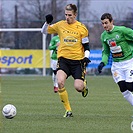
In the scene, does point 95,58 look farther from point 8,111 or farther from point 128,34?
point 8,111

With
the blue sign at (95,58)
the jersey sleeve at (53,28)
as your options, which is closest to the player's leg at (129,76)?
the jersey sleeve at (53,28)

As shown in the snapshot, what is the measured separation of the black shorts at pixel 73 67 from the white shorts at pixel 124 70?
72 centimetres

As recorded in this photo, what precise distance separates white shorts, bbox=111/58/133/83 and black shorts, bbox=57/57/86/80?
28.4 inches

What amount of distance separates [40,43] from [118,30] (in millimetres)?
22959

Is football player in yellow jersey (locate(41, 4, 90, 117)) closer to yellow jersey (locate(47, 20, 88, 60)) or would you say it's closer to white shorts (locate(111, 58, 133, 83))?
yellow jersey (locate(47, 20, 88, 60))

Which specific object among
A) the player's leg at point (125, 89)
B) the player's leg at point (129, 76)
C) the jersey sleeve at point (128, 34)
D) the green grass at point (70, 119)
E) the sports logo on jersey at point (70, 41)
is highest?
the jersey sleeve at point (128, 34)

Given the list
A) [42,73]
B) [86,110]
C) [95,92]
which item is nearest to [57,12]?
[42,73]

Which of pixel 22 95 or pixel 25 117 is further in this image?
pixel 22 95

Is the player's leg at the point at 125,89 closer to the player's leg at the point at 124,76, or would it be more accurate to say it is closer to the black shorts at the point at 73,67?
the player's leg at the point at 124,76

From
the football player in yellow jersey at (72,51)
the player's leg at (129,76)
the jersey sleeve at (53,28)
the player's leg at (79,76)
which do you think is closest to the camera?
the player's leg at (129,76)

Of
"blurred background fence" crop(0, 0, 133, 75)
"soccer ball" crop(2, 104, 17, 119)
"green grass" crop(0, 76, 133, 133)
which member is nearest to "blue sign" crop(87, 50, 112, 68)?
"blurred background fence" crop(0, 0, 133, 75)

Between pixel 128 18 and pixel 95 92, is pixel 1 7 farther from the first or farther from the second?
pixel 95 92

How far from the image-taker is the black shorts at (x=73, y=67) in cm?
1114

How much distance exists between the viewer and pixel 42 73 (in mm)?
32562
